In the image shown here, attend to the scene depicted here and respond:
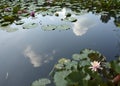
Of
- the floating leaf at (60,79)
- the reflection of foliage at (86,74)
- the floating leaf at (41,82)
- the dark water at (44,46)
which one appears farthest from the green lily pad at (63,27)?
the floating leaf at (60,79)

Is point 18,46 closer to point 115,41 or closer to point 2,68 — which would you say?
point 2,68

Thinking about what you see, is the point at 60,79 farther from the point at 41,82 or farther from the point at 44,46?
the point at 44,46

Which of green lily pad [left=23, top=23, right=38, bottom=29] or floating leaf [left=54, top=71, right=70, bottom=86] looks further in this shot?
green lily pad [left=23, top=23, right=38, bottom=29]

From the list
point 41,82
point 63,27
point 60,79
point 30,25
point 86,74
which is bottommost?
point 30,25

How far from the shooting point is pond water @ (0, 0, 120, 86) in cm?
346

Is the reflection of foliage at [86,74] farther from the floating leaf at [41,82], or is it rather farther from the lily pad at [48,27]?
the lily pad at [48,27]

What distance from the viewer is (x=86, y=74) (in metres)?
2.23

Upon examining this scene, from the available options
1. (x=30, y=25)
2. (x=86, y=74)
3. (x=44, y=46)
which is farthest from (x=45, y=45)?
(x=86, y=74)

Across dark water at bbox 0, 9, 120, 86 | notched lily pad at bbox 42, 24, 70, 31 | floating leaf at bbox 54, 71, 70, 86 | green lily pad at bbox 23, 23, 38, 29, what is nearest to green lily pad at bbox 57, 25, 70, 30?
notched lily pad at bbox 42, 24, 70, 31

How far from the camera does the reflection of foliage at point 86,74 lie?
6.89ft

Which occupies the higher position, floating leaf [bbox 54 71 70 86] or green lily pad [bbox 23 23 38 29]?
floating leaf [bbox 54 71 70 86]

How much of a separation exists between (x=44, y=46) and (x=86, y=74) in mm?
2250

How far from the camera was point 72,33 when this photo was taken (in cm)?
499

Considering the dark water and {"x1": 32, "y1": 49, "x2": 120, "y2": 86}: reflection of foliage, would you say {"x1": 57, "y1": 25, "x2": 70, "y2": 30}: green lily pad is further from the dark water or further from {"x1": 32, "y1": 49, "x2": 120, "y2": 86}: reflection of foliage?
{"x1": 32, "y1": 49, "x2": 120, "y2": 86}: reflection of foliage
